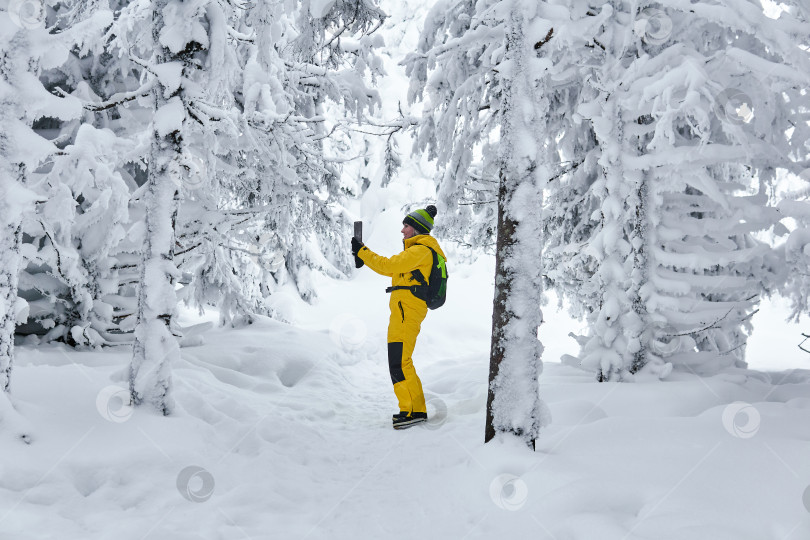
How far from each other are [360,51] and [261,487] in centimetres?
579

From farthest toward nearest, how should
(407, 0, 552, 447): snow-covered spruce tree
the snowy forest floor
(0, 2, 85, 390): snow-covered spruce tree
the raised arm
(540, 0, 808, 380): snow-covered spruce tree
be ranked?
the raised arm
(540, 0, 808, 380): snow-covered spruce tree
(407, 0, 552, 447): snow-covered spruce tree
(0, 2, 85, 390): snow-covered spruce tree
the snowy forest floor

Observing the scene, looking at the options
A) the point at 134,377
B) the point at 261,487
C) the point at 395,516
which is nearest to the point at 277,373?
the point at 134,377

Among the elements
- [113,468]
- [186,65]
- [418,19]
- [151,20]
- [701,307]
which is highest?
[418,19]

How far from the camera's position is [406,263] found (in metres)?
5.78

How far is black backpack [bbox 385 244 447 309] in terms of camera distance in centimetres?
A: 593

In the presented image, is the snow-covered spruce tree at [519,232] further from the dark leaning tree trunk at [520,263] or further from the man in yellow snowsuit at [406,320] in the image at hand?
the man in yellow snowsuit at [406,320]

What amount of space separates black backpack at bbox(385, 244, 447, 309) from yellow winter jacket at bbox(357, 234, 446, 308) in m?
0.04

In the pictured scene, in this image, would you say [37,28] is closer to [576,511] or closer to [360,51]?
[360,51]

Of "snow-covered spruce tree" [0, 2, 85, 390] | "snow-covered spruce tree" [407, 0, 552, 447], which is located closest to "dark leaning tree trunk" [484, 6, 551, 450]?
"snow-covered spruce tree" [407, 0, 552, 447]

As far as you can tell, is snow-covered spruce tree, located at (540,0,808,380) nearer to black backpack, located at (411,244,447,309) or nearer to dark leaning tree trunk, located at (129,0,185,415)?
black backpack, located at (411,244,447,309)

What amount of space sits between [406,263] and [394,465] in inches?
86.6

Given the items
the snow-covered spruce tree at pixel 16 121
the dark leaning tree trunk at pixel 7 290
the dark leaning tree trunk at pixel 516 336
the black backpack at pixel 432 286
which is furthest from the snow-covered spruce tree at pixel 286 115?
the dark leaning tree trunk at pixel 516 336

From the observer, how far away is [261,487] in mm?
3902

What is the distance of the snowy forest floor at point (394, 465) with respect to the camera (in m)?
3.03
